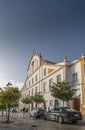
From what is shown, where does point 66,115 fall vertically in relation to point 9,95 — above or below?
below

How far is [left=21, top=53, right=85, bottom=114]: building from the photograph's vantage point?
124ft

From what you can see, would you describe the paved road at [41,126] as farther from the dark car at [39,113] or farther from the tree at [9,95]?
the dark car at [39,113]

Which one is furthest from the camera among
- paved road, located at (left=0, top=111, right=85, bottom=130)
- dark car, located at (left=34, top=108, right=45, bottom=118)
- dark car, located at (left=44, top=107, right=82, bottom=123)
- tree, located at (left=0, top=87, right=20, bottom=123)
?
dark car, located at (left=34, top=108, right=45, bottom=118)

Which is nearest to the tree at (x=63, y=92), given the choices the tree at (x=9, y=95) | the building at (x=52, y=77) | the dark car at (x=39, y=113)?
the dark car at (x=39, y=113)

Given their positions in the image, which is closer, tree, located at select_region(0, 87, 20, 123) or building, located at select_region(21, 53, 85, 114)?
tree, located at select_region(0, 87, 20, 123)

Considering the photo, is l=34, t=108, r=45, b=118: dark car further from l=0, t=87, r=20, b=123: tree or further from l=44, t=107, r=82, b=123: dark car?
l=0, t=87, r=20, b=123: tree

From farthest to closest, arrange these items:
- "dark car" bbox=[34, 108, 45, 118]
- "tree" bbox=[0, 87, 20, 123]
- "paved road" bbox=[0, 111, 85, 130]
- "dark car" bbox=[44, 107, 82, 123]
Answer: "dark car" bbox=[34, 108, 45, 118], "tree" bbox=[0, 87, 20, 123], "dark car" bbox=[44, 107, 82, 123], "paved road" bbox=[0, 111, 85, 130]

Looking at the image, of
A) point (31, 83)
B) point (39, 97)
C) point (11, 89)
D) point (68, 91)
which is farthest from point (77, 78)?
point (31, 83)

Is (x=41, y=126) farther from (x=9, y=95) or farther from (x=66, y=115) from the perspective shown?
(x=9, y=95)

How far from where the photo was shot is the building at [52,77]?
124 ft

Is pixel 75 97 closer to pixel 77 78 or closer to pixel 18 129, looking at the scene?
pixel 77 78

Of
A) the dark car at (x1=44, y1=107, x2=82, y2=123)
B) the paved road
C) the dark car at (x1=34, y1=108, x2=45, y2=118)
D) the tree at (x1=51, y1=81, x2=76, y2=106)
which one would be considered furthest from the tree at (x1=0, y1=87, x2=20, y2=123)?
the dark car at (x1=34, y1=108, x2=45, y2=118)

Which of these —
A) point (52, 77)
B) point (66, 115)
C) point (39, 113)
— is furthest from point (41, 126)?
point (52, 77)

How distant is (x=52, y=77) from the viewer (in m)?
49.8
